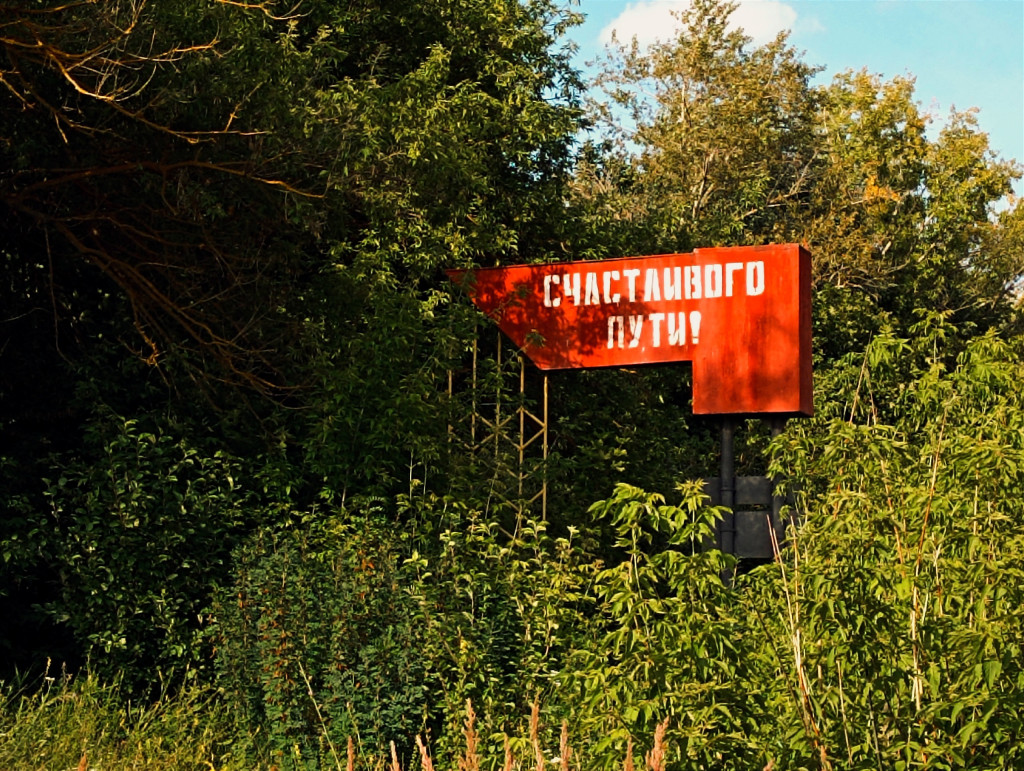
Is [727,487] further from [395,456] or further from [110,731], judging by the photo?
[110,731]

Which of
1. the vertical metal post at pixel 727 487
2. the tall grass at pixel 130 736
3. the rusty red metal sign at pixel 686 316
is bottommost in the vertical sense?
the tall grass at pixel 130 736

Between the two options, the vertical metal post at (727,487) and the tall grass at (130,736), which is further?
the vertical metal post at (727,487)

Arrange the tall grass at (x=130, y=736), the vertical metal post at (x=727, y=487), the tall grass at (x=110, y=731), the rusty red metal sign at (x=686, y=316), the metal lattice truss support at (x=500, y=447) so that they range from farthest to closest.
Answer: the vertical metal post at (x=727, y=487) < the rusty red metal sign at (x=686, y=316) < the metal lattice truss support at (x=500, y=447) < the tall grass at (x=110, y=731) < the tall grass at (x=130, y=736)

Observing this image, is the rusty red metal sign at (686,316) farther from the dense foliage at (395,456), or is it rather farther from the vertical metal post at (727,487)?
the dense foliage at (395,456)

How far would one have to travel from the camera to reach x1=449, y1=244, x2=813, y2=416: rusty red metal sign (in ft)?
47.1

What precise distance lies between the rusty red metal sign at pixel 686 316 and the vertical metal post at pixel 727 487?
36 centimetres

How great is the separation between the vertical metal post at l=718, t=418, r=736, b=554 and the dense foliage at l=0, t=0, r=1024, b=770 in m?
0.49

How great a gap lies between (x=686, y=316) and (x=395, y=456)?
4.28 meters

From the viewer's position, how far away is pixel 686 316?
1478 cm

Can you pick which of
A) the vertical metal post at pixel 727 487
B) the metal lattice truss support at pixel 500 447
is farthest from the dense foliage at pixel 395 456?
the vertical metal post at pixel 727 487

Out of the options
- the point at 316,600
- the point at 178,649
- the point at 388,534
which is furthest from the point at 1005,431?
the point at 178,649

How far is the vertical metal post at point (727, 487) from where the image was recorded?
574 inches

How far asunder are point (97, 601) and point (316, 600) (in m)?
2.42

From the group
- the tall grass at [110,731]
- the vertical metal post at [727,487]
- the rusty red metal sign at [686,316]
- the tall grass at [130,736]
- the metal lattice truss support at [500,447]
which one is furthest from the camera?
the vertical metal post at [727,487]
